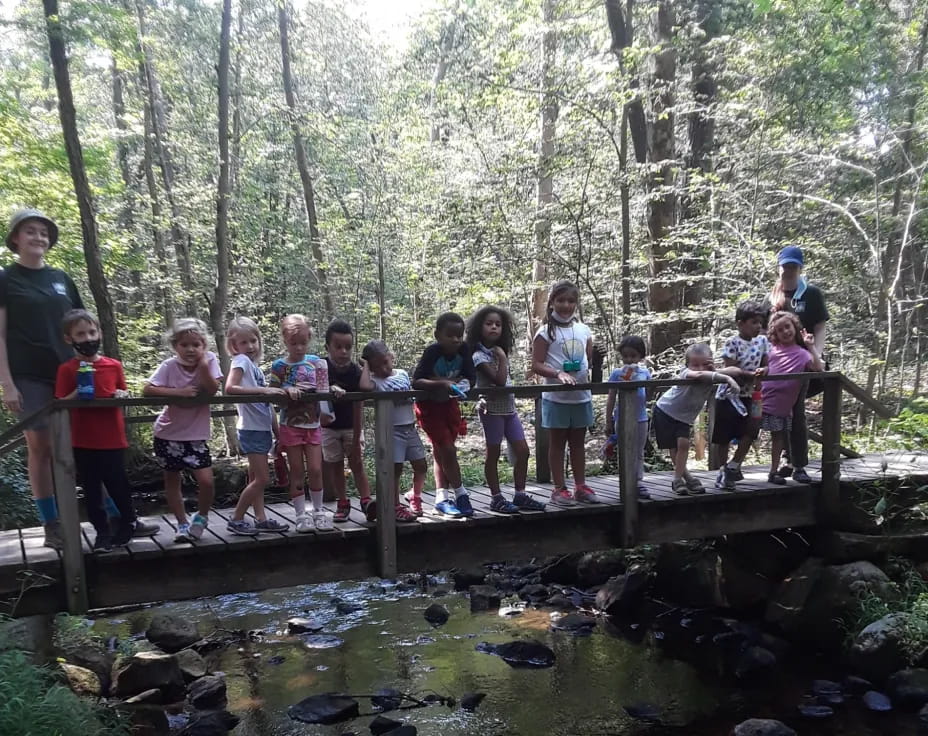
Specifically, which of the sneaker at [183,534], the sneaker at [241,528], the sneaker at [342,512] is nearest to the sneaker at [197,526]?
the sneaker at [183,534]

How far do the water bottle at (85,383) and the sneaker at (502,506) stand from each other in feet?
10.2

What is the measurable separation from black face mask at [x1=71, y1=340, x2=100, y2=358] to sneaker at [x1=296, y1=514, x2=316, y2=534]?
178cm

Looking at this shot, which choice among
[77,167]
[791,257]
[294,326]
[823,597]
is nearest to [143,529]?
[294,326]

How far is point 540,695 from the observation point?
6426mm

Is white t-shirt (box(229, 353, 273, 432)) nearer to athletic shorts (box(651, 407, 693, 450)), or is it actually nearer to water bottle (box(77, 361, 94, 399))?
water bottle (box(77, 361, 94, 399))

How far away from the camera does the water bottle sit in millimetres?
4348

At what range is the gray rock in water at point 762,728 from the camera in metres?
5.30

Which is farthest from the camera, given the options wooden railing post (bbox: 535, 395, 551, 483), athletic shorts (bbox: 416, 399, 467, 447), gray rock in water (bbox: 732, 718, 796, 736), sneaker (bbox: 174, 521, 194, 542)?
wooden railing post (bbox: 535, 395, 551, 483)

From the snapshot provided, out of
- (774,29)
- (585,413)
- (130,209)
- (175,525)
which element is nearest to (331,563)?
(175,525)

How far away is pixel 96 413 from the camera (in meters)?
4.53

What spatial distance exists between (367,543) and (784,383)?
4.08 meters

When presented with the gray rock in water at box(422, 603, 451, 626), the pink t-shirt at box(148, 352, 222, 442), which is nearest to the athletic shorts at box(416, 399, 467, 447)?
the pink t-shirt at box(148, 352, 222, 442)

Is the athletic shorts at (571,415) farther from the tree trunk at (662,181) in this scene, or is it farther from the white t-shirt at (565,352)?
the tree trunk at (662,181)

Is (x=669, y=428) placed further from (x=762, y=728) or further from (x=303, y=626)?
(x=303, y=626)
